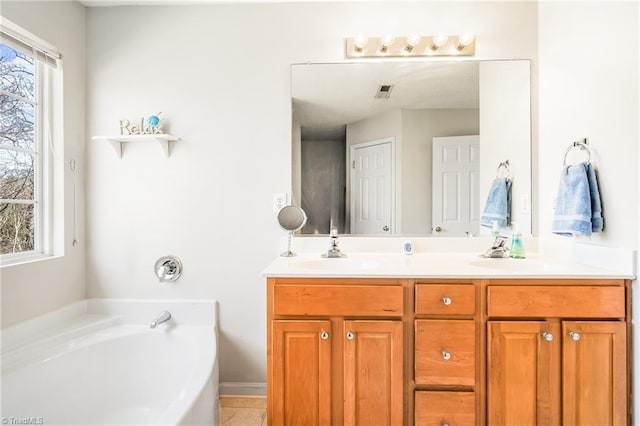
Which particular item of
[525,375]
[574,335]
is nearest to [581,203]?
[574,335]

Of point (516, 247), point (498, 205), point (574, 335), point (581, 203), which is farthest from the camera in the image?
point (498, 205)

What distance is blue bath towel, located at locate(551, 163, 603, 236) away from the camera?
1.49 m

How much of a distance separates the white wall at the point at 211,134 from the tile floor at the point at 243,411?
12 cm

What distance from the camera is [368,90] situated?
6.56 feet

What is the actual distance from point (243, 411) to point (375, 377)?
3.13ft

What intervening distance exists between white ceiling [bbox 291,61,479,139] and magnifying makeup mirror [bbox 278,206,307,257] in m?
0.48

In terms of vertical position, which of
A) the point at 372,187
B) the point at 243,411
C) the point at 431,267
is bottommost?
the point at 243,411

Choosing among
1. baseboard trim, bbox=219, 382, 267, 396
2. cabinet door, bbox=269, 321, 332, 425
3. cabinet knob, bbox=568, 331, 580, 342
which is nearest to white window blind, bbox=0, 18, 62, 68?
cabinet door, bbox=269, 321, 332, 425

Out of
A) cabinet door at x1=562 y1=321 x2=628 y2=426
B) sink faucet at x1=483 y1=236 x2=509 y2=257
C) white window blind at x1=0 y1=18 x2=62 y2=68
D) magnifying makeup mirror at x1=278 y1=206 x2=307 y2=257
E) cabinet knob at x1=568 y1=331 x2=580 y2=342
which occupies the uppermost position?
white window blind at x1=0 y1=18 x2=62 y2=68

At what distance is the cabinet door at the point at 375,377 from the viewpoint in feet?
4.66

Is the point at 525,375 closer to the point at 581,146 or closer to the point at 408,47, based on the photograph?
the point at 581,146

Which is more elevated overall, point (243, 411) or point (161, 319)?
point (161, 319)

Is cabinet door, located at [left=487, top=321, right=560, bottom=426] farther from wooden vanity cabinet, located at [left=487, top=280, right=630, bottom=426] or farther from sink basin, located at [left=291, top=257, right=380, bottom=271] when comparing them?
sink basin, located at [left=291, top=257, right=380, bottom=271]

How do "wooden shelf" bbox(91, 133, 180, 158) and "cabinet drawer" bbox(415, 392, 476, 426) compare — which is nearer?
"cabinet drawer" bbox(415, 392, 476, 426)
